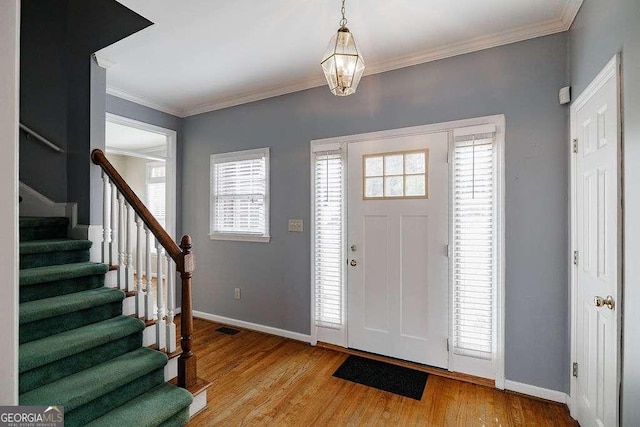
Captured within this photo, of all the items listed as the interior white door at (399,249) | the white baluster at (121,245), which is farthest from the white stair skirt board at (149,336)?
the interior white door at (399,249)

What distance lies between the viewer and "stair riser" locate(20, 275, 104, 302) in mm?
1943

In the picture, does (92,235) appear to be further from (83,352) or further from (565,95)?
(565,95)

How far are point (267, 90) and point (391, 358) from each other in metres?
2.98

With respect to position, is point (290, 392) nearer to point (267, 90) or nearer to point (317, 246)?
point (317, 246)

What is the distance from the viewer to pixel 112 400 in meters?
1.75

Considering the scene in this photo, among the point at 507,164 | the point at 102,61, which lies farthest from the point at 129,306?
the point at 507,164

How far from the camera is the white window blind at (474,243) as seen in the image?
237cm

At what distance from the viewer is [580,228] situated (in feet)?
6.36

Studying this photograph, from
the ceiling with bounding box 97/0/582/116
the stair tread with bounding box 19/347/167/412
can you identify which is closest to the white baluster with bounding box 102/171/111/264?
Result: the stair tread with bounding box 19/347/167/412

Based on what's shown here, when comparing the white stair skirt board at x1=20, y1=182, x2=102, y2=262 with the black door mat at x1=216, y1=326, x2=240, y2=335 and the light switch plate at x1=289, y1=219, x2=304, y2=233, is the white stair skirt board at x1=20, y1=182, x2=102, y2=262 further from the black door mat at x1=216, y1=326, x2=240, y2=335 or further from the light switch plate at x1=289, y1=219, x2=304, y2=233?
the light switch plate at x1=289, y1=219, x2=304, y2=233

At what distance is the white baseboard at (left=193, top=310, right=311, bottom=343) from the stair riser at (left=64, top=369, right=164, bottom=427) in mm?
1454

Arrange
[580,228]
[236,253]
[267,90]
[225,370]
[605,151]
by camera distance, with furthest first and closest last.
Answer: [236,253] < [267,90] < [225,370] < [580,228] < [605,151]

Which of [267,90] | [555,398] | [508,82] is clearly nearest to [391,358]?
[555,398]

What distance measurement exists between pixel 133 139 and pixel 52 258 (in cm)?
376
